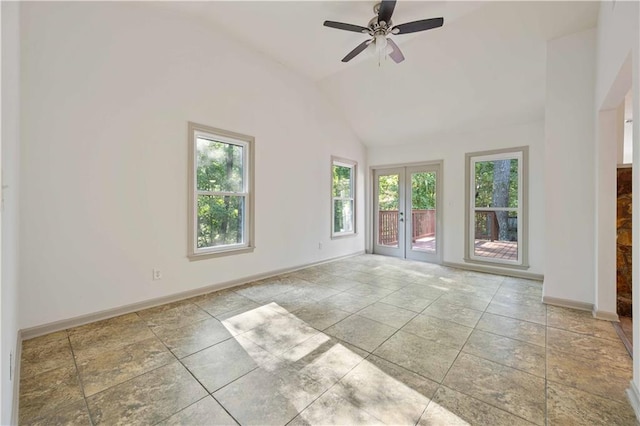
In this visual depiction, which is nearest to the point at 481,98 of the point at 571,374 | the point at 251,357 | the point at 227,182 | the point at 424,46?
the point at 424,46

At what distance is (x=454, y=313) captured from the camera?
3039 millimetres

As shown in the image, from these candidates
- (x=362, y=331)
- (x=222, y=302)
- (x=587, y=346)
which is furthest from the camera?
(x=222, y=302)

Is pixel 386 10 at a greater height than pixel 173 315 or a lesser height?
greater

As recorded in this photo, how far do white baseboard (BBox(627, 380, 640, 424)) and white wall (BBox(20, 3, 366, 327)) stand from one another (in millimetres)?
3965

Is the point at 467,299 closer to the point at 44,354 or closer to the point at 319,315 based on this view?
the point at 319,315

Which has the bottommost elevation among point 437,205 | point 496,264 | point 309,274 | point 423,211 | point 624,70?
point 309,274

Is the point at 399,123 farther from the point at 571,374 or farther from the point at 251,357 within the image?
the point at 251,357

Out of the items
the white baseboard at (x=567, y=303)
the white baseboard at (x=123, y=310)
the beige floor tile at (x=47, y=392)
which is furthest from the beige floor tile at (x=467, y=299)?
the beige floor tile at (x=47, y=392)

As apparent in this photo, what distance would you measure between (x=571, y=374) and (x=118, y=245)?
423cm

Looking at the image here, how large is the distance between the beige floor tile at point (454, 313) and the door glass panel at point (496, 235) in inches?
90.3

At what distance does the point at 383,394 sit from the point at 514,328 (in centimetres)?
181

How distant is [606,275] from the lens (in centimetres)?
290

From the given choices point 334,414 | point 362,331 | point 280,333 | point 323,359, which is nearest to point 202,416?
point 334,414

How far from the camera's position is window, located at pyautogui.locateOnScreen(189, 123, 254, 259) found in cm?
356
